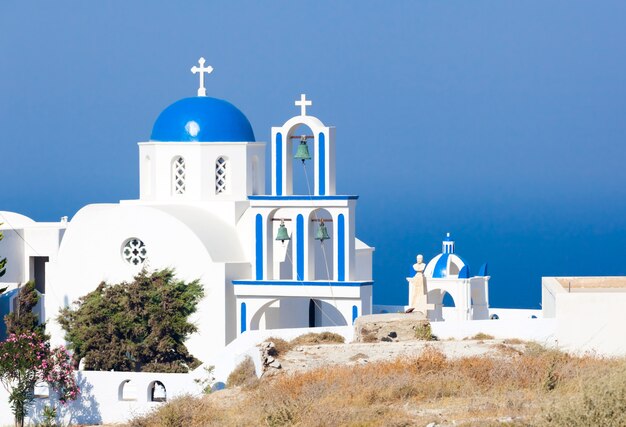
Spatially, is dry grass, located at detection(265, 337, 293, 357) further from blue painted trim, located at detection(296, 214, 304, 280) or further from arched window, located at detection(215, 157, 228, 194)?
arched window, located at detection(215, 157, 228, 194)

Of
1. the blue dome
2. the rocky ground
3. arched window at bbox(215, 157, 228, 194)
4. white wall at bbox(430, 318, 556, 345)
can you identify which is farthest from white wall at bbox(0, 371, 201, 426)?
the blue dome

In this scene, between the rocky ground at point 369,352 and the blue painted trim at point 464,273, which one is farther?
the blue painted trim at point 464,273

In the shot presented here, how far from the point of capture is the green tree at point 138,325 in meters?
31.1

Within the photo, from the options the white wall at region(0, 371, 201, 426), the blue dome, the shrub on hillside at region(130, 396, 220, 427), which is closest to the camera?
the shrub on hillside at region(130, 396, 220, 427)

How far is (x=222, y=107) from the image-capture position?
3425cm

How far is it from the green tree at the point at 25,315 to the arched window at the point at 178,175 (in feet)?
11.4

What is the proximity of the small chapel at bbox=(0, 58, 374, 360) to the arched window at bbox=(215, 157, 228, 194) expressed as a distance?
2 centimetres

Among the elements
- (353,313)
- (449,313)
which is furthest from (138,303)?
(449,313)

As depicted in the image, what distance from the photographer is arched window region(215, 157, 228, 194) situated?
33969 millimetres

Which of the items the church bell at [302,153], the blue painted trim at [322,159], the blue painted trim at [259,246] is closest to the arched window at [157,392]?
→ the blue painted trim at [259,246]

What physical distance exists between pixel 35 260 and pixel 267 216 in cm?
658

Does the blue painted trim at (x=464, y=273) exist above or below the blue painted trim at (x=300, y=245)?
below

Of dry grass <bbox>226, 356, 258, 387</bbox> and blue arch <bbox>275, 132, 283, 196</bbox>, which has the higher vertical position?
blue arch <bbox>275, 132, 283, 196</bbox>

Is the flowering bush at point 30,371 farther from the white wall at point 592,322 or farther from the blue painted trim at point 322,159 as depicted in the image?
the white wall at point 592,322
